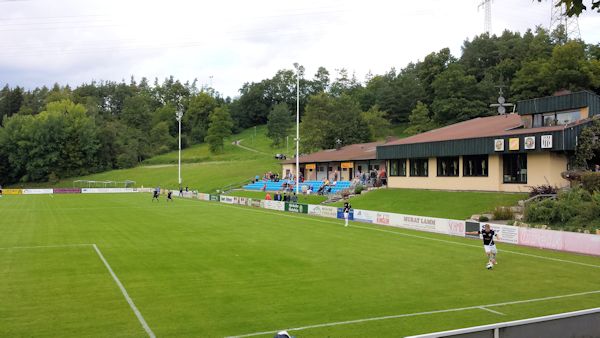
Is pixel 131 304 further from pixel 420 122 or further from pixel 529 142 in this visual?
pixel 420 122

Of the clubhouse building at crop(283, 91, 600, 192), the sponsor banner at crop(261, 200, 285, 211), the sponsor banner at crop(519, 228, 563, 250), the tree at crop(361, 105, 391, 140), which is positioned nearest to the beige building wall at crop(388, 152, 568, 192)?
the clubhouse building at crop(283, 91, 600, 192)

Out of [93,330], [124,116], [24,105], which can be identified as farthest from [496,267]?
[24,105]

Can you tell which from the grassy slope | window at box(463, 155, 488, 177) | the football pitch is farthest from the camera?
window at box(463, 155, 488, 177)

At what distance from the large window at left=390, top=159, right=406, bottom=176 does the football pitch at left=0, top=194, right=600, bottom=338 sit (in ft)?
74.3

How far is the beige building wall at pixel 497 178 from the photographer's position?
3641cm

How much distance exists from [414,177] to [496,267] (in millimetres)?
30314

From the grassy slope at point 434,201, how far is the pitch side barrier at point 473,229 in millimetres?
4173

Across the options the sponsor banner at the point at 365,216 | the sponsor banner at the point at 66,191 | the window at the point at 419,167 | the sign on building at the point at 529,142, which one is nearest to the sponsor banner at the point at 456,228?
the sponsor banner at the point at 365,216

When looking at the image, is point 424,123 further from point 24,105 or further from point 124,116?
point 24,105

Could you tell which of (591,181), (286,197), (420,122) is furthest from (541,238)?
(420,122)

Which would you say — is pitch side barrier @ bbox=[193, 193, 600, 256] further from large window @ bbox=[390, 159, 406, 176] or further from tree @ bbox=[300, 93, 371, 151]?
tree @ bbox=[300, 93, 371, 151]

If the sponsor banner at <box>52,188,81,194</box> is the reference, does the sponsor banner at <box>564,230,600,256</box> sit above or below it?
below

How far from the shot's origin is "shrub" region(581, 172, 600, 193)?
104 feet

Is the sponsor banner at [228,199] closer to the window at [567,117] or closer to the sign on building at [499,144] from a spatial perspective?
the sign on building at [499,144]
